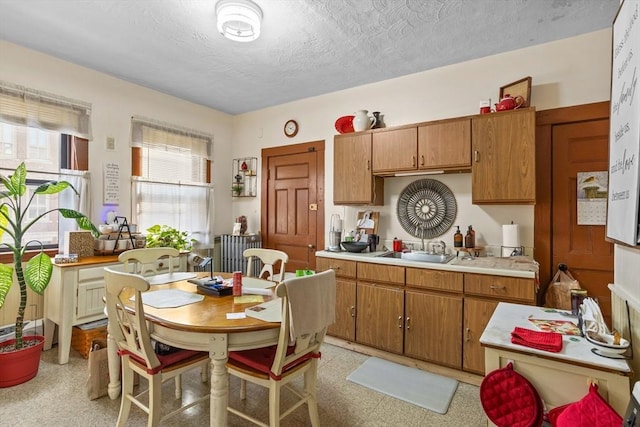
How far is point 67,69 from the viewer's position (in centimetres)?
A: 308

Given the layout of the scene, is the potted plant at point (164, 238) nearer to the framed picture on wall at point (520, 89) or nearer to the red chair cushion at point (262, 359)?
the red chair cushion at point (262, 359)

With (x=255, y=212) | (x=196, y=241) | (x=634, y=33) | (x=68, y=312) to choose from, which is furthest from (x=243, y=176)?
(x=634, y=33)

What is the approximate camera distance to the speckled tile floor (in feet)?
6.49

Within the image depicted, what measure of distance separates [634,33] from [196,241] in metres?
4.20

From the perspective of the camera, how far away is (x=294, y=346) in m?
1.77

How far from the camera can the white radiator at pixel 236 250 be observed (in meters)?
4.17

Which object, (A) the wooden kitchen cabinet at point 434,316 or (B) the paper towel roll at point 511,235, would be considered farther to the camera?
(B) the paper towel roll at point 511,235

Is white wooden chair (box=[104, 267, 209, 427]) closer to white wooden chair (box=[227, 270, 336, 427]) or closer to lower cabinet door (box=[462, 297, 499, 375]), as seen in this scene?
white wooden chair (box=[227, 270, 336, 427])

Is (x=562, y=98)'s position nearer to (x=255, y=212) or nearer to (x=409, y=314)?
(x=409, y=314)

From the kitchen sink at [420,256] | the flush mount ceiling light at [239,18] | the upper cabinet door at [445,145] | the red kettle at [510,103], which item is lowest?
the kitchen sink at [420,256]

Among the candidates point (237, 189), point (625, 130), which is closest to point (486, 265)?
point (625, 130)

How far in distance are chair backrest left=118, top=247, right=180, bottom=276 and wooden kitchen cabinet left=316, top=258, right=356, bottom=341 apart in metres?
1.51

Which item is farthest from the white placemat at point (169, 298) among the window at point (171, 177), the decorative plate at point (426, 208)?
the decorative plate at point (426, 208)

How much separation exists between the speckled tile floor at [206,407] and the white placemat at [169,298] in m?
0.75
